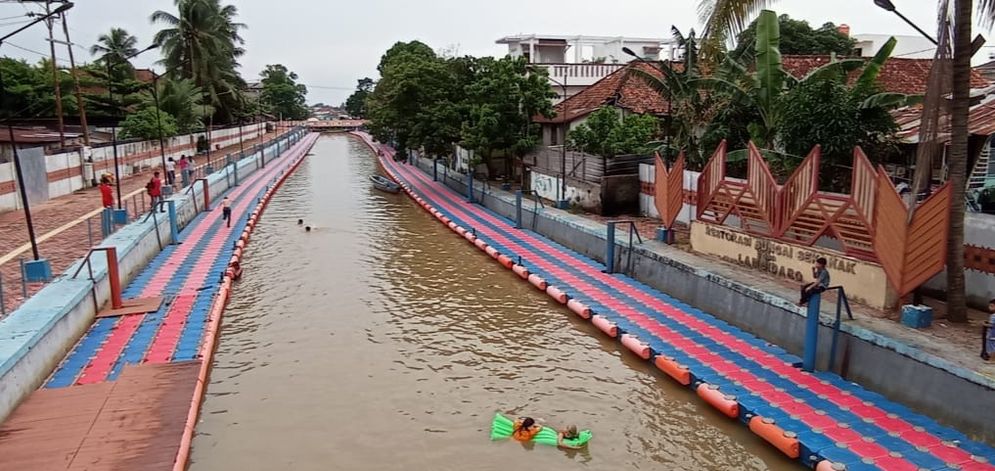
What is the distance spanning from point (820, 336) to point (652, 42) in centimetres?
4033

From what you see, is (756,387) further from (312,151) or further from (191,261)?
(312,151)

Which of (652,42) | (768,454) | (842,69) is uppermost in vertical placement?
(652,42)

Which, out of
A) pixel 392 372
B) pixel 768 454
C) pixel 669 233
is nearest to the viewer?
pixel 768 454

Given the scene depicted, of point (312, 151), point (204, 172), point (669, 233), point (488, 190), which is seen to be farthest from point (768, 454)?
point (312, 151)

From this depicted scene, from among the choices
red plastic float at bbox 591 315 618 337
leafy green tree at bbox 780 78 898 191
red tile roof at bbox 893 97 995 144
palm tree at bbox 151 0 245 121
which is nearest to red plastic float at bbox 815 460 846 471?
red plastic float at bbox 591 315 618 337

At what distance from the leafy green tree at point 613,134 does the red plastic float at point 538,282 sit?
6.97 m

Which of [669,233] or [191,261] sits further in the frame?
[191,261]

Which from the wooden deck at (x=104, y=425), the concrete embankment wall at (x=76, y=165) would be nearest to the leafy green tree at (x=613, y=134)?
the wooden deck at (x=104, y=425)

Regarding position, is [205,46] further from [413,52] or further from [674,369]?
[674,369]

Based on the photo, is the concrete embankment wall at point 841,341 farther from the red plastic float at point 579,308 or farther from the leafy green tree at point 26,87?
the leafy green tree at point 26,87

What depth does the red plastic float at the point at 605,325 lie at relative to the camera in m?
13.6

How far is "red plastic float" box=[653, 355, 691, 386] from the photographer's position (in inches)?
444

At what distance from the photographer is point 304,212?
30.8 metres

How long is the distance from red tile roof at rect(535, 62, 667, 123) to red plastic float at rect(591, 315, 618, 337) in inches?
513
